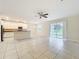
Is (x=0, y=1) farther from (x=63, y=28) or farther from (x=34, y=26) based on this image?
(x=34, y=26)

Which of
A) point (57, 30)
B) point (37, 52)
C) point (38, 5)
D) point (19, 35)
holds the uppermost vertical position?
point (38, 5)

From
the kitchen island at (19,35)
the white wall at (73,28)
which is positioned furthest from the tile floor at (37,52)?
the kitchen island at (19,35)

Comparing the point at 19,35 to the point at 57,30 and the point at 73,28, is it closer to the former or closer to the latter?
the point at 57,30

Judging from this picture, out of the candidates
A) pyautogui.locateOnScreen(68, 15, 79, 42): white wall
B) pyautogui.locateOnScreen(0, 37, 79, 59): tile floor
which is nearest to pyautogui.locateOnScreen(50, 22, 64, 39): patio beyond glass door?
pyautogui.locateOnScreen(68, 15, 79, 42): white wall

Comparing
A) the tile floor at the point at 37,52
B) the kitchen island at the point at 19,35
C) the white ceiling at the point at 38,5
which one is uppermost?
the white ceiling at the point at 38,5

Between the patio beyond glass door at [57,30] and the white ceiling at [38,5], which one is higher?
the white ceiling at [38,5]

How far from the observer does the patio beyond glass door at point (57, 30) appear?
1239 cm

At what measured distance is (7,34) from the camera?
1055 cm

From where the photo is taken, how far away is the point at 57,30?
13.3m

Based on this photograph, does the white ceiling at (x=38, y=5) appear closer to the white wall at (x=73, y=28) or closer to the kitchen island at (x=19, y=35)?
the white wall at (x=73, y=28)

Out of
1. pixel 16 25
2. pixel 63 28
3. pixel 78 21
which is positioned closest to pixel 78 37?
pixel 78 21

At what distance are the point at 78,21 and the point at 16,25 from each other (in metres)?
8.46

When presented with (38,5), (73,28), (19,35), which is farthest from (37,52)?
(19,35)

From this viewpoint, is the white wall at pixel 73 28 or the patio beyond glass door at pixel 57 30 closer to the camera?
the white wall at pixel 73 28
